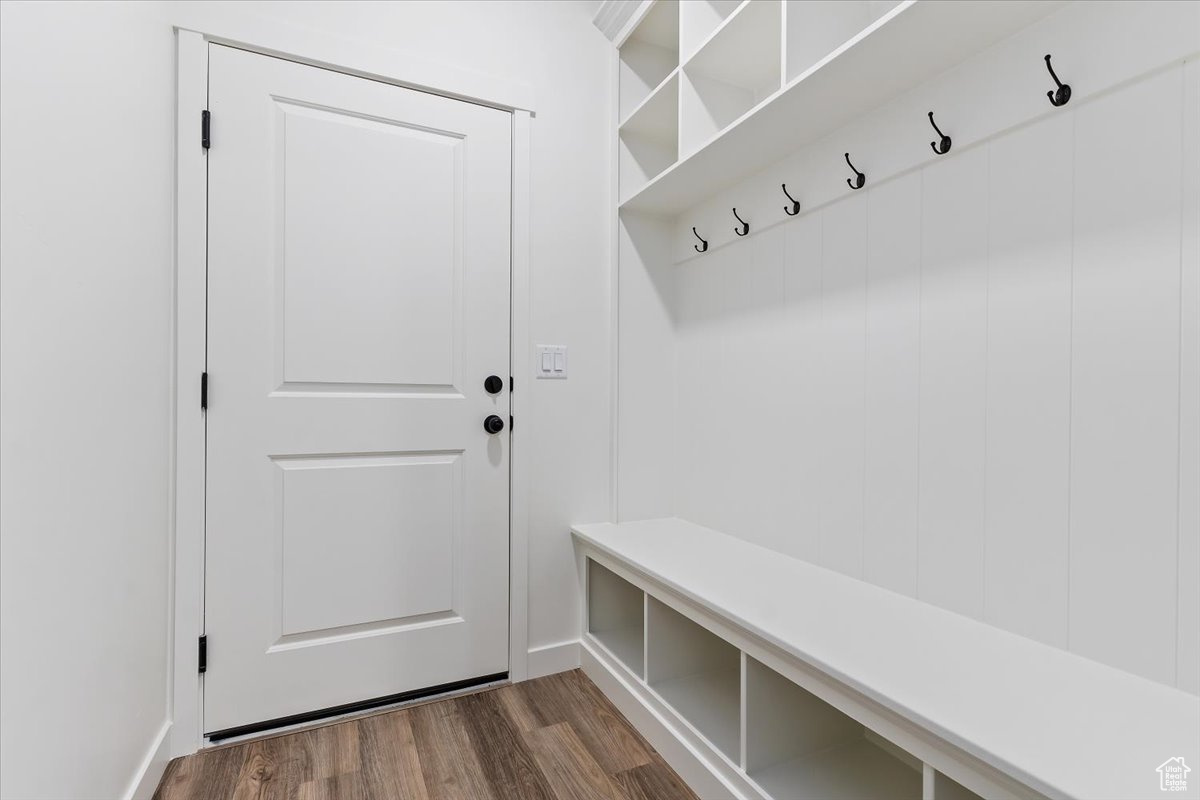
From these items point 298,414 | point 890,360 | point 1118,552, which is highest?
point 890,360

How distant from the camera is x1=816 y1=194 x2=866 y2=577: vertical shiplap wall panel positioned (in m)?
1.45

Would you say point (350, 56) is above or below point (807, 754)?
above

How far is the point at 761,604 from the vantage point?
128 cm

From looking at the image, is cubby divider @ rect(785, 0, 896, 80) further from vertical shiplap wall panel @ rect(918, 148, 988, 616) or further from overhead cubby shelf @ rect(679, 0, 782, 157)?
vertical shiplap wall panel @ rect(918, 148, 988, 616)

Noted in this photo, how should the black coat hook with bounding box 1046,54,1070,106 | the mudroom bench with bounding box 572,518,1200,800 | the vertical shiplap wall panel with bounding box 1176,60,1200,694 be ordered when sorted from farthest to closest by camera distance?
the black coat hook with bounding box 1046,54,1070,106, the vertical shiplap wall panel with bounding box 1176,60,1200,694, the mudroom bench with bounding box 572,518,1200,800

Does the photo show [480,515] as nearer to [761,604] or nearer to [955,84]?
[761,604]

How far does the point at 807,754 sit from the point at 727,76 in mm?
1833

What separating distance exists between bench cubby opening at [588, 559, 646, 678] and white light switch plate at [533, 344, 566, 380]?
0.67 metres

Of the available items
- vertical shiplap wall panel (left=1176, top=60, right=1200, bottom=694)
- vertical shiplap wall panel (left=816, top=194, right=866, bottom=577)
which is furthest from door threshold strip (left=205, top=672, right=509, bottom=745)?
vertical shiplap wall panel (left=1176, top=60, right=1200, bottom=694)

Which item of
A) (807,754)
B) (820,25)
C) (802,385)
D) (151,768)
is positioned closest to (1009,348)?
(802,385)

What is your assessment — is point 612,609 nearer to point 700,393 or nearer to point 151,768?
point 700,393

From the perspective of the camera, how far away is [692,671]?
1723 mm

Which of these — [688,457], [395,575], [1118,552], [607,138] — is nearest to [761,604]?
[1118,552]

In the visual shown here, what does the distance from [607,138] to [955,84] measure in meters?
1.18
